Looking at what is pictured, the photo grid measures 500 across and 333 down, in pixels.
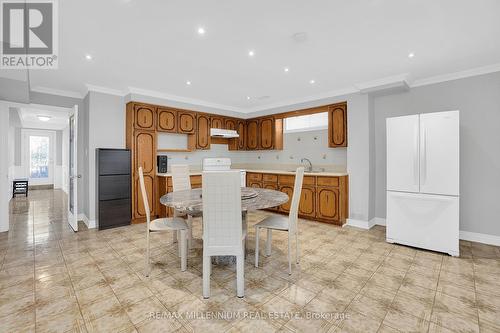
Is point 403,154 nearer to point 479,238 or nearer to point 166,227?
point 479,238

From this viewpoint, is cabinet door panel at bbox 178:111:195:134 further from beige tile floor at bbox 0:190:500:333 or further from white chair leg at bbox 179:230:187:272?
white chair leg at bbox 179:230:187:272

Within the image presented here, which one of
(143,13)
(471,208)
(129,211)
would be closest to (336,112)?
(471,208)

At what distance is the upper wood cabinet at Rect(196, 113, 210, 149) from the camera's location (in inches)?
211

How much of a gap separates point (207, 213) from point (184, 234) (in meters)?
0.66

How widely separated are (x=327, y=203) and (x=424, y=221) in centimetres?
150

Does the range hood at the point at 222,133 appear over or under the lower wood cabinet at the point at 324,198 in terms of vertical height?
over

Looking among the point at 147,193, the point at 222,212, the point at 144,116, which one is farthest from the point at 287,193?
the point at 144,116

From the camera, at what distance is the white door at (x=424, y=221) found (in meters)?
2.98

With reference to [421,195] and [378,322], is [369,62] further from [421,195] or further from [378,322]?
[378,322]

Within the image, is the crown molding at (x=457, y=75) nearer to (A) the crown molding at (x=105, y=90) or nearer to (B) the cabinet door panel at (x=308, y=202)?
(B) the cabinet door panel at (x=308, y=202)

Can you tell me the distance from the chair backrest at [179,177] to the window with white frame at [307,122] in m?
2.99

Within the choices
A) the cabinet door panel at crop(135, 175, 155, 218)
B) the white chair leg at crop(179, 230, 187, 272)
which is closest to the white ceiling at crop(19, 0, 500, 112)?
the cabinet door panel at crop(135, 175, 155, 218)

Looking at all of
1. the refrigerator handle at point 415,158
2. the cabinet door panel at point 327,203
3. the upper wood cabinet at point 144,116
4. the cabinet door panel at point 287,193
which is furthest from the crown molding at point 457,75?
the upper wood cabinet at point 144,116

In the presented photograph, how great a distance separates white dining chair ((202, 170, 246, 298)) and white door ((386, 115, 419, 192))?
2630 mm
